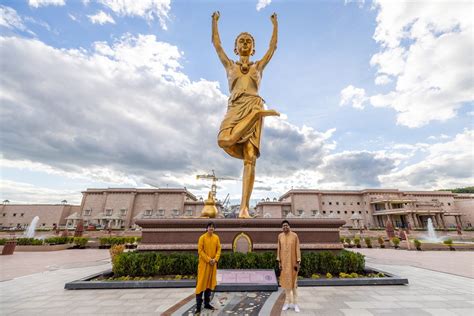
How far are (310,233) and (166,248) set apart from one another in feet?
13.6

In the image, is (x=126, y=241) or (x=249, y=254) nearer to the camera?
(x=249, y=254)

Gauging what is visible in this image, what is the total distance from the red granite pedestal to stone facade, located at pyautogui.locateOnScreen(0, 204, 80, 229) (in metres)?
54.7

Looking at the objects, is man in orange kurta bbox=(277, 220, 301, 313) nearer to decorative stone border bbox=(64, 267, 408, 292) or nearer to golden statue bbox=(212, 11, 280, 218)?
decorative stone border bbox=(64, 267, 408, 292)

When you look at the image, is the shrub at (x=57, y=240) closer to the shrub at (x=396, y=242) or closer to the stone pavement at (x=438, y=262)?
the stone pavement at (x=438, y=262)

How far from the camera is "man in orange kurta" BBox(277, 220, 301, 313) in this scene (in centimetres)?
381

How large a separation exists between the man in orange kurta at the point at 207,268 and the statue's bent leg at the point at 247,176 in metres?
2.76

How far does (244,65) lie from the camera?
720 cm

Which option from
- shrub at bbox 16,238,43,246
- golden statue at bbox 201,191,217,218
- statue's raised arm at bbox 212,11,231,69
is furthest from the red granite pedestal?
shrub at bbox 16,238,43,246

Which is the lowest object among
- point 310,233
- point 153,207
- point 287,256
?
point 287,256

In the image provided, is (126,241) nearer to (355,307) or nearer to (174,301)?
(174,301)

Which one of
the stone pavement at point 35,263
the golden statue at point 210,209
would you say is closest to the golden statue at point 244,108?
the golden statue at point 210,209

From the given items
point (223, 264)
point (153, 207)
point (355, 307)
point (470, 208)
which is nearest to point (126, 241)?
point (223, 264)

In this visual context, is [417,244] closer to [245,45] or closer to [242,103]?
[242,103]

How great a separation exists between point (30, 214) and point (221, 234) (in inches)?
2350
